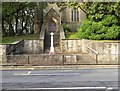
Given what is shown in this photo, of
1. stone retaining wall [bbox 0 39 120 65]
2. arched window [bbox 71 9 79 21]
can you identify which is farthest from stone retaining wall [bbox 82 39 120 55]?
arched window [bbox 71 9 79 21]

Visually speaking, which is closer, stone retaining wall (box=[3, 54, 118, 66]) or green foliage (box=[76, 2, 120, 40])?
stone retaining wall (box=[3, 54, 118, 66])

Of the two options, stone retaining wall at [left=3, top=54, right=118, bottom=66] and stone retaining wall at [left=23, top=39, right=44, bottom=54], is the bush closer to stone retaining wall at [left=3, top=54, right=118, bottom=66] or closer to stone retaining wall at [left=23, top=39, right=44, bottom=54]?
stone retaining wall at [left=3, top=54, right=118, bottom=66]

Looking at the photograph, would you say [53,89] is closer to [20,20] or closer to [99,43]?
[99,43]

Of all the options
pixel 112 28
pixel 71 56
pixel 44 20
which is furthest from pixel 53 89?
pixel 44 20

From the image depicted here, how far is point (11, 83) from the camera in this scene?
46.2ft

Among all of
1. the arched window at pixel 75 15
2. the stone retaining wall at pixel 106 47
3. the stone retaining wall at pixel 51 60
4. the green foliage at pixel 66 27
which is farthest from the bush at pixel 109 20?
the arched window at pixel 75 15

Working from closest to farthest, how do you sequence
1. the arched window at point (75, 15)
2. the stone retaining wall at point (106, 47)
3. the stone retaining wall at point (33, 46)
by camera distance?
the stone retaining wall at point (106, 47) → the stone retaining wall at point (33, 46) → the arched window at point (75, 15)

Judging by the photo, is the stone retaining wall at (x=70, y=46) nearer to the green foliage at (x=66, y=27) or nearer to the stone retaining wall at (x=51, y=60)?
the green foliage at (x=66, y=27)

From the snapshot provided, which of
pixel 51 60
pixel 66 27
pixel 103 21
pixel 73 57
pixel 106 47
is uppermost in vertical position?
pixel 66 27

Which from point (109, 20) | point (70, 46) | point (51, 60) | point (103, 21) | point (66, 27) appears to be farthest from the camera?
point (66, 27)

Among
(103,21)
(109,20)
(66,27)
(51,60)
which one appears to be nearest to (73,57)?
(51,60)

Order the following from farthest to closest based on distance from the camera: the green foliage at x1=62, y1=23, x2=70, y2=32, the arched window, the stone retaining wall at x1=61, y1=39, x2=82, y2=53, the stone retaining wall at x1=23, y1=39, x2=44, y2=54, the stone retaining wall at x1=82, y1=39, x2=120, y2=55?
the arched window
the green foliage at x1=62, y1=23, x2=70, y2=32
the stone retaining wall at x1=23, y1=39, x2=44, y2=54
the stone retaining wall at x1=61, y1=39, x2=82, y2=53
the stone retaining wall at x1=82, y1=39, x2=120, y2=55

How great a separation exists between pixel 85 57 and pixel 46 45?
19.7 m

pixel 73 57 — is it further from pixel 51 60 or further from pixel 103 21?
pixel 103 21
